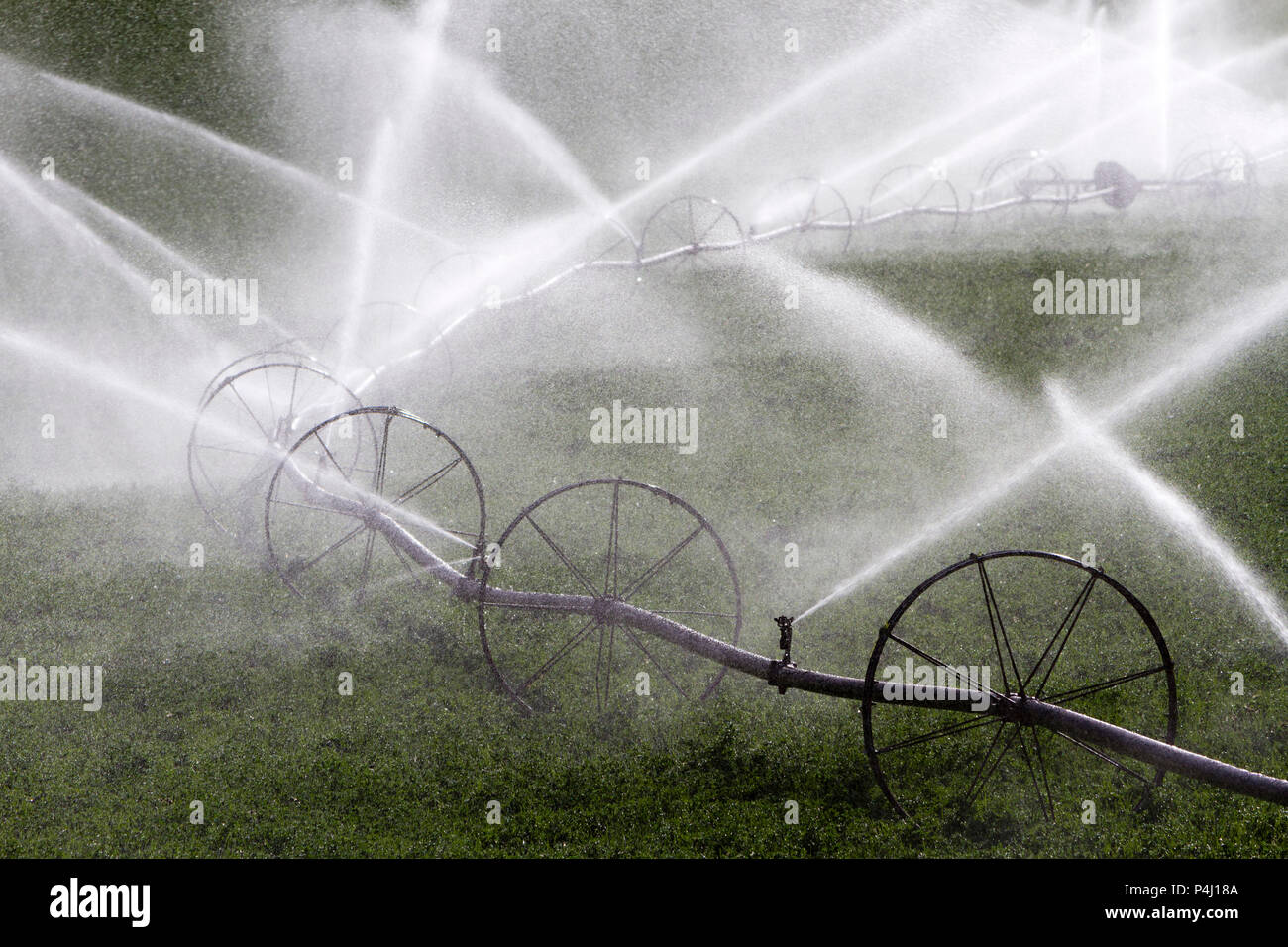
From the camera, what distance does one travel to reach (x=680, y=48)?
2856 centimetres

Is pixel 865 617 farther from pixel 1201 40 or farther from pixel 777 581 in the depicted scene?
pixel 1201 40

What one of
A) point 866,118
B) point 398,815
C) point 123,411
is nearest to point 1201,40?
point 866,118

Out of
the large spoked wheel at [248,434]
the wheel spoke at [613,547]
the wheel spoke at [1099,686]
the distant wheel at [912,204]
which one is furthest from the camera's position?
the distant wheel at [912,204]

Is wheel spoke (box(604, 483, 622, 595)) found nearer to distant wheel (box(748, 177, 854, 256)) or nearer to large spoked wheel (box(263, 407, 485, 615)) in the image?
large spoked wheel (box(263, 407, 485, 615))

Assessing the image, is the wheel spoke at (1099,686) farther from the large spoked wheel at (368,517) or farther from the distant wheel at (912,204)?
the distant wheel at (912,204)

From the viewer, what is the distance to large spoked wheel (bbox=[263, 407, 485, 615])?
10.2 m

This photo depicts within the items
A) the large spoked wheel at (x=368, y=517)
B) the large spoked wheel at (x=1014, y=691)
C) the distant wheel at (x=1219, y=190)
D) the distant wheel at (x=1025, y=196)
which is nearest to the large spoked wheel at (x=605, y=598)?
the large spoked wheel at (x=368, y=517)

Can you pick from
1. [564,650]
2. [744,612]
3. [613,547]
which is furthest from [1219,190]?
[564,650]

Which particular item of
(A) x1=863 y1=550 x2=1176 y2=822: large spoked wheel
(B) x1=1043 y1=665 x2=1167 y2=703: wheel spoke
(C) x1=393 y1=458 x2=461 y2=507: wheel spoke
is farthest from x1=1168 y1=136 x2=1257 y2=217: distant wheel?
(C) x1=393 y1=458 x2=461 y2=507: wheel spoke

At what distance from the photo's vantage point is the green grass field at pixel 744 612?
7918mm

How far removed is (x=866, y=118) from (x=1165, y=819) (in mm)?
22109

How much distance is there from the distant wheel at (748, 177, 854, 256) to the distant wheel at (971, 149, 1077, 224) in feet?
7.66

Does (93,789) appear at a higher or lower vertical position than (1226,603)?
lower

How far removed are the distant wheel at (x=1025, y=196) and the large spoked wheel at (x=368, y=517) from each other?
10.4 meters
